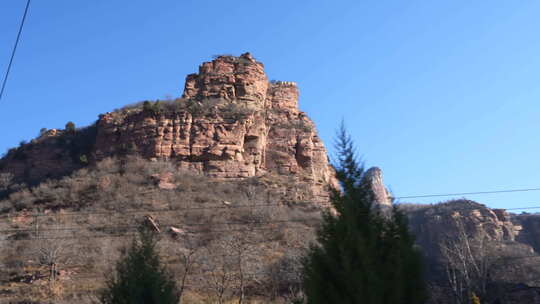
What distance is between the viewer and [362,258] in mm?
8867

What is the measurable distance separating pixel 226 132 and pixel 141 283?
36530 mm

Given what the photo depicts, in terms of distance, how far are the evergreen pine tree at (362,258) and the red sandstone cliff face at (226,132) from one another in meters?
36.4

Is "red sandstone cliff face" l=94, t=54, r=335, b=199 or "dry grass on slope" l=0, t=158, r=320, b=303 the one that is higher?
"red sandstone cliff face" l=94, t=54, r=335, b=199

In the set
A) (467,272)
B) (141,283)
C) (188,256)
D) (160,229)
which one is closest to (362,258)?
(141,283)

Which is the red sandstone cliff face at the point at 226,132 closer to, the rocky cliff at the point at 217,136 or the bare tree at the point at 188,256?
the rocky cliff at the point at 217,136

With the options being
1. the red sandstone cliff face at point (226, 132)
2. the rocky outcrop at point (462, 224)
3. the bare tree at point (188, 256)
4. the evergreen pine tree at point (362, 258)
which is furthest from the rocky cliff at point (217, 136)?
the evergreen pine tree at point (362, 258)

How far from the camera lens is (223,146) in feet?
157

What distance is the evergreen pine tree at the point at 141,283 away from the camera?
12.5 meters

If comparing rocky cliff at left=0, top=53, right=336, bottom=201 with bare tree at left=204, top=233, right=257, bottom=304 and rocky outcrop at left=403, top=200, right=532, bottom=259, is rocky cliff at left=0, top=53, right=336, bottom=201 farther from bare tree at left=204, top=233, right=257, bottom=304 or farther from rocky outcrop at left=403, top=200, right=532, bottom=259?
bare tree at left=204, top=233, right=257, bottom=304

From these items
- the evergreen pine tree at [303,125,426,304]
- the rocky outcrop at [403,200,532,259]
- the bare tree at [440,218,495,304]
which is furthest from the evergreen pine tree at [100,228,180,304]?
the rocky outcrop at [403,200,532,259]

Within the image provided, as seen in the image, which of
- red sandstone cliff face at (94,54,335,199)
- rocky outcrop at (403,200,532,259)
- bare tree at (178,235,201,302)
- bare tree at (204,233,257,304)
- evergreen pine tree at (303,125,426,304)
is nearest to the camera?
evergreen pine tree at (303,125,426,304)

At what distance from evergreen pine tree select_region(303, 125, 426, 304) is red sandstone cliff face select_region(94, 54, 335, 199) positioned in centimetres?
3637

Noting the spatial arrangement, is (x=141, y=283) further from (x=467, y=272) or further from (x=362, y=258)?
(x=467, y=272)

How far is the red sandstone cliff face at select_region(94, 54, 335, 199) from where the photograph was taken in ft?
156
